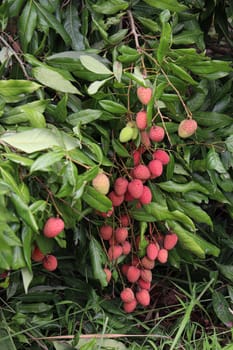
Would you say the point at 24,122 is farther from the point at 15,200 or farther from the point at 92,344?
the point at 92,344

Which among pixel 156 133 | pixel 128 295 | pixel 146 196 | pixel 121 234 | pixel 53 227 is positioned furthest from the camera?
pixel 128 295

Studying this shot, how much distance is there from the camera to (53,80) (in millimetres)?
1301

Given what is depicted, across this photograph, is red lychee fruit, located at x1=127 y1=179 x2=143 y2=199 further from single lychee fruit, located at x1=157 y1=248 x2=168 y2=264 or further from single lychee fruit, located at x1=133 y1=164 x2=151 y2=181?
single lychee fruit, located at x1=157 y1=248 x2=168 y2=264

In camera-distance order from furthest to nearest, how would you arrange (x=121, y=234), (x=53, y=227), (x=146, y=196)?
(x=121, y=234), (x=146, y=196), (x=53, y=227)

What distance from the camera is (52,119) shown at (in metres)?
1.34

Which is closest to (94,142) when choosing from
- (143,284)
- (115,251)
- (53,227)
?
(53,227)

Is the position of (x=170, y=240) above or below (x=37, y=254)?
below

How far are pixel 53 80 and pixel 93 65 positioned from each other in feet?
0.29

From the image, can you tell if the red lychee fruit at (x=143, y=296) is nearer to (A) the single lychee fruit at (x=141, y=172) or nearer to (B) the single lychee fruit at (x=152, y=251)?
(B) the single lychee fruit at (x=152, y=251)

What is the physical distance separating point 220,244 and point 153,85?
78 cm

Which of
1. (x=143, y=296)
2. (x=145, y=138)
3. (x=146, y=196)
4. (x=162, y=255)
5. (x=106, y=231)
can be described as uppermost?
(x=145, y=138)

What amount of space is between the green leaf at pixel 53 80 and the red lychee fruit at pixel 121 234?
37 cm

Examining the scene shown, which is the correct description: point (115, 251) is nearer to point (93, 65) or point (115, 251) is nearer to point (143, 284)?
point (143, 284)

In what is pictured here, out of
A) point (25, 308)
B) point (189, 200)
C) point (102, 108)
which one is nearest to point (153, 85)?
point (102, 108)
